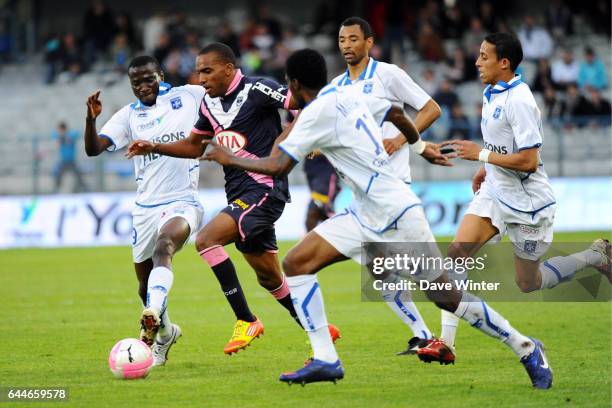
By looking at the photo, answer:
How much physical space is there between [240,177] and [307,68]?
2.27m

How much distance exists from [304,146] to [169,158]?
2.77 meters

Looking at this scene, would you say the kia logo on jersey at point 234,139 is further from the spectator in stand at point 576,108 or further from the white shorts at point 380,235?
the spectator in stand at point 576,108

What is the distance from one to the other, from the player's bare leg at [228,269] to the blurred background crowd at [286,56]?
15.1 m

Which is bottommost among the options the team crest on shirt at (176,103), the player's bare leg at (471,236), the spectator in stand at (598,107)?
the spectator in stand at (598,107)

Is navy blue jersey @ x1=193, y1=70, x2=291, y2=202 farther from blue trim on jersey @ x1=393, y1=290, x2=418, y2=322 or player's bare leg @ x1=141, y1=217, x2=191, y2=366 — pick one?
blue trim on jersey @ x1=393, y1=290, x2=418, y2=322

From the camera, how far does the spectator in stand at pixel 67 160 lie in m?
24.6

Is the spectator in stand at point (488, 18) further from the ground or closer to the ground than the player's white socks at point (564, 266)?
further from the ground

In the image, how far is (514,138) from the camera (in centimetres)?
963

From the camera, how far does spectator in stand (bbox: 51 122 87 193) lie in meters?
24.6

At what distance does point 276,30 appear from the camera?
30.8 m

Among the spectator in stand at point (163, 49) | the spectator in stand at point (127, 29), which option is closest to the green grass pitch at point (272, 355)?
the spectator in stand at point (163, 49)

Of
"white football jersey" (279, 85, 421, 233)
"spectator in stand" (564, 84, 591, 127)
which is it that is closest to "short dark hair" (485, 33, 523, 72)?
"white football jersey" (279, 85, 421, 233)

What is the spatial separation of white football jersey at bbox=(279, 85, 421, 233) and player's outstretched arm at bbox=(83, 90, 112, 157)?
8.23 feet

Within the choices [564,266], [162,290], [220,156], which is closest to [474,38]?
[564,266]
